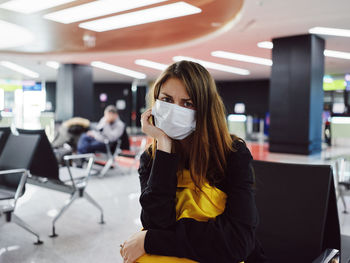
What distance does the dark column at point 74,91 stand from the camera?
531 inches

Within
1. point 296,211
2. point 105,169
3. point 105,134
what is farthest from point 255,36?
point 296,211

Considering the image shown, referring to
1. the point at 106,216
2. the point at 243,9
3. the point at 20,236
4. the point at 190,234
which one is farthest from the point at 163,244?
the point at 243,9

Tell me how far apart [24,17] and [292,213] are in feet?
24.7

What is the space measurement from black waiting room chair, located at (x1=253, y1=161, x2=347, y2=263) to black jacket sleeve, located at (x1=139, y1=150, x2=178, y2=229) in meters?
0.69

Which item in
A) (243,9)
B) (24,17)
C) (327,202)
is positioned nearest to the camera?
(327,202)

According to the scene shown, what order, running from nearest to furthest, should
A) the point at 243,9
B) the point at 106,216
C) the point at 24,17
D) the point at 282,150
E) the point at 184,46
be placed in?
1. the point at 106,216
2. the point at 243,9
3. the point at 24,17
4. the point at 282,150
5. the point at 184,46

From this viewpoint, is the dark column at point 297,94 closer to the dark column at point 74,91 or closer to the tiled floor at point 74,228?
the tiled floor at point 74,228

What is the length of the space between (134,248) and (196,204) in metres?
0.26

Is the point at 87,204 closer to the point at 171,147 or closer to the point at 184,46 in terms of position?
the point at 171,147

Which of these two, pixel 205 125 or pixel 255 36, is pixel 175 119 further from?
pixel 255 36

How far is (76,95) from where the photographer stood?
13.5 metres

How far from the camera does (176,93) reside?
1188mm

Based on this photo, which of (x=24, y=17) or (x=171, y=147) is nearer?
(x=171, y=147)

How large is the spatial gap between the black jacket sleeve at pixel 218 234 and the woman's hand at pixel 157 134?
62 mm
